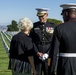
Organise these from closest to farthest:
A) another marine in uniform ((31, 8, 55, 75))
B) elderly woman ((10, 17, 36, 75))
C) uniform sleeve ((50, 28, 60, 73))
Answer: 1. uniform sleeve ((50, 28, 60, 73))
2. elderly woman ((10, 17, 36, 75))
3. another marine in uniform ((31, 8, 55, 75))

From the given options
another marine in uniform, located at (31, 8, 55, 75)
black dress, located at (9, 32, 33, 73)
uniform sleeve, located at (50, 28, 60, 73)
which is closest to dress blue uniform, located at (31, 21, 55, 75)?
another marine in uniform, located at (31, 8, 55, 75)

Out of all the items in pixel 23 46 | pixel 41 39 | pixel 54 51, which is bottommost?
pixel 41 39

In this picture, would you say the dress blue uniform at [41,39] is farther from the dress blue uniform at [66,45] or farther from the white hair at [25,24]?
the dress blue uniform at [66,45]

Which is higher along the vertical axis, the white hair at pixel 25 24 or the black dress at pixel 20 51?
the white hair at pixel 25 24

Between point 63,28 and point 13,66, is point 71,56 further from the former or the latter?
point 13,66

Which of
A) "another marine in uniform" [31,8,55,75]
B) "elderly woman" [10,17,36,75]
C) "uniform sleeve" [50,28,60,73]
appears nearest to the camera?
"uniform sleeve" [50,28,60,73]

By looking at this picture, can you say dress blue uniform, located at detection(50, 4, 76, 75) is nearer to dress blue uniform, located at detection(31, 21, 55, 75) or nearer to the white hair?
the white hair

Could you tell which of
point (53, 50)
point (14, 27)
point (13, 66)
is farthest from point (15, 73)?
point (14, 27)

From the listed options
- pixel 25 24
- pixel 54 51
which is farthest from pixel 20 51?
pixel 54 51

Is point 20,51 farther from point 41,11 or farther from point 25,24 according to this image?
point 41,11

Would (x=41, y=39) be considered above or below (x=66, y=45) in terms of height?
below

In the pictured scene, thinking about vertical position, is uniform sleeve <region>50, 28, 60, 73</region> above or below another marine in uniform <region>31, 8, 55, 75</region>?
above

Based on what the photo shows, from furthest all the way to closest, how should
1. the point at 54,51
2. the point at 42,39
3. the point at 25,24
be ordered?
1. the point at 42,39
2. the point at 25,24
3. the point at 54,51

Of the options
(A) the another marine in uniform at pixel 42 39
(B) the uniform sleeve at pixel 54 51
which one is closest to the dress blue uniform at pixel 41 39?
(A) the another marine in uniform at pixel 42 39
